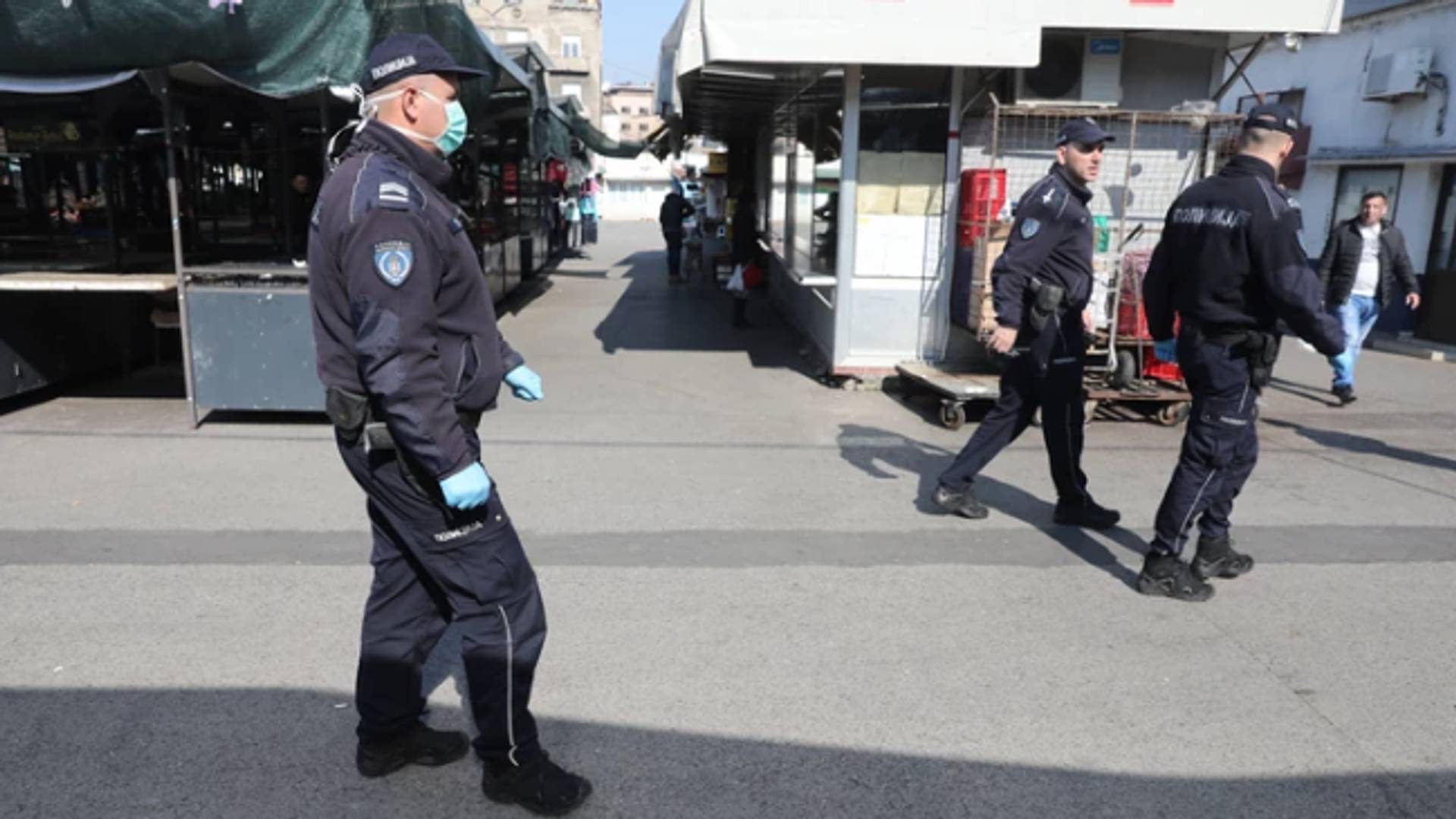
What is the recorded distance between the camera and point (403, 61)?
252 cm

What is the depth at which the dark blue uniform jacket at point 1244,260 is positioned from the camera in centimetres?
384

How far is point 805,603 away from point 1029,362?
1.70 metres

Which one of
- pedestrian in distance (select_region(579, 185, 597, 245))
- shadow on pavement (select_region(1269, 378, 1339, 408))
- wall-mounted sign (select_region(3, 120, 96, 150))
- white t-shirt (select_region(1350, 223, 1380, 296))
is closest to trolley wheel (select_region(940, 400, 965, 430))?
shadow on pavement (select_region(1269, 378, 1339, 408))

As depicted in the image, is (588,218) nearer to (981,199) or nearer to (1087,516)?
(981,199)

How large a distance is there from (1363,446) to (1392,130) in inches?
312

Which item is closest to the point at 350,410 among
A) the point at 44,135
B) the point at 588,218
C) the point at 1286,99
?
the point at 44,135

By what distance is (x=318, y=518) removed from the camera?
16.9 feet

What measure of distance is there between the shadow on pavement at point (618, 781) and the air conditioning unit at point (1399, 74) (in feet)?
39.3

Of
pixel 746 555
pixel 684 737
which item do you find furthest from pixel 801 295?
pixel 684 737

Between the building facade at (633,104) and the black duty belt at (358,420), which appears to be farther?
the building facade at (633,104)

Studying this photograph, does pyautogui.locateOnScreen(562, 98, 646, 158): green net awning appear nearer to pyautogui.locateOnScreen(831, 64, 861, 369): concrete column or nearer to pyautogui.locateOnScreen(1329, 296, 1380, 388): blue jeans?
pyautogui.locateOnScreen(831, 64, 861, 369): concrete column

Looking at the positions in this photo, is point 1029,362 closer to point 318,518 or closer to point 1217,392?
point 1217,392

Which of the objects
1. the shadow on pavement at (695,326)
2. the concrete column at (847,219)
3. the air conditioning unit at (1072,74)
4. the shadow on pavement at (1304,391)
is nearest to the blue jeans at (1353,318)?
the shadow on pavement at (1304,391)

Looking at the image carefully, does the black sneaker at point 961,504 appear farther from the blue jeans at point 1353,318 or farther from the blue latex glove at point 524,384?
the blue jeans at point 1353,318
